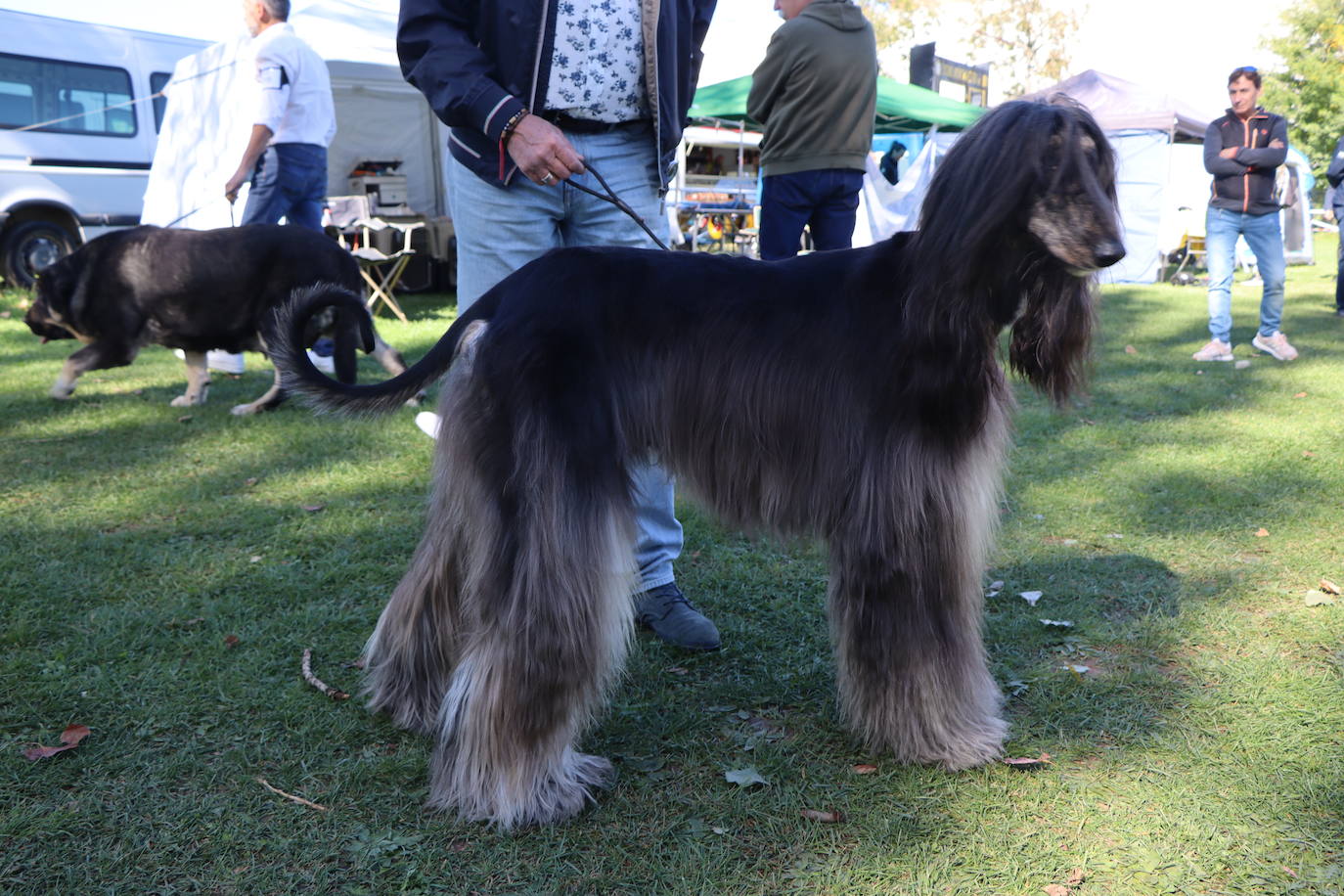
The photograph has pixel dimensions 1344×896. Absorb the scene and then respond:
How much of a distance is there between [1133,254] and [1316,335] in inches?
245

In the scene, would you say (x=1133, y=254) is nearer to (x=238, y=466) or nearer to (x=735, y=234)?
(x=735, y=234)

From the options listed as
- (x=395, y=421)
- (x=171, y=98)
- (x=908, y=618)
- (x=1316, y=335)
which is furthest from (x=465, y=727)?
(x=1316, y=335)

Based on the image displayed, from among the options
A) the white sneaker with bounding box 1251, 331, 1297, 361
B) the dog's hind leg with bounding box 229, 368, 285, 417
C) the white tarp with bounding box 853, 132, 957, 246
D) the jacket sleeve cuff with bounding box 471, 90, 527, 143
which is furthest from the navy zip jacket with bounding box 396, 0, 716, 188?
the white tarp with bounding box 853, 132, 957, 246

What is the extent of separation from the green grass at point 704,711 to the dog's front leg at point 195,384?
4.05 feet

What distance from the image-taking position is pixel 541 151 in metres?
2.39

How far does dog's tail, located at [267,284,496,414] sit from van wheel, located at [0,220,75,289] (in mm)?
10955

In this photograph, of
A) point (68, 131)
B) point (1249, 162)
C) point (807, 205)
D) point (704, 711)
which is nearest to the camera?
point (704, 711)

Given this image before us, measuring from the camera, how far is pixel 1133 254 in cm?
1495

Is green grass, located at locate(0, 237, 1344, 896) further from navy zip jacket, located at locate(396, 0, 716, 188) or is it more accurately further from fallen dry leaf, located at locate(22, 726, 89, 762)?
navy zip jacket, located at locate(396, 0, 716, 188)

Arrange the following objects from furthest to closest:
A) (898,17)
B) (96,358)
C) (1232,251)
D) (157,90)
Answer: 1. (898,17)
2. (157,90)
3. (1232,251)
4. (96,358)

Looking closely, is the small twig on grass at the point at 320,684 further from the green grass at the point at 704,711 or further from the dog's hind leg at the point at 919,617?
the dog's hind leg at the point at 919,617

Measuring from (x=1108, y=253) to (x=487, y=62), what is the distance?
163 centimetres

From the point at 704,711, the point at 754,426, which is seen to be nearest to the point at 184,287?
the point at 704,711

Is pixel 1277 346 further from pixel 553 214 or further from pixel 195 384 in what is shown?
pixel 195 384
